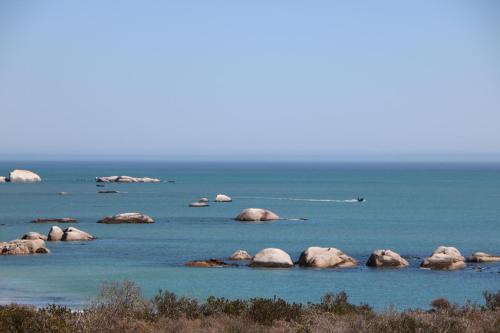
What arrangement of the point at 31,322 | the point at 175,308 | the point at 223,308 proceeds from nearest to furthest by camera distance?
the point at 31,322
the point at 175,308
the point at 223,308

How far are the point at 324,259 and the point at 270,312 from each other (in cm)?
3013

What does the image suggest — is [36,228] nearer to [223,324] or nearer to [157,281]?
[157,281]

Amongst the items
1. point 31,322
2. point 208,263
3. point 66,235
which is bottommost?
point 66,235

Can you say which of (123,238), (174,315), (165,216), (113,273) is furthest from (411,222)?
(174,315)

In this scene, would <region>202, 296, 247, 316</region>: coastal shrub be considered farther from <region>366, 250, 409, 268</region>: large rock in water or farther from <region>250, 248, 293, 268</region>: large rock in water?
<region>366, 250, 409, 268</region>: large rock in water

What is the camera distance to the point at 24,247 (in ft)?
220

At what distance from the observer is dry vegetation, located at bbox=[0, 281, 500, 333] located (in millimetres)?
23500

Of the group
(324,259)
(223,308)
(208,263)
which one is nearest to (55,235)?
(208,263)

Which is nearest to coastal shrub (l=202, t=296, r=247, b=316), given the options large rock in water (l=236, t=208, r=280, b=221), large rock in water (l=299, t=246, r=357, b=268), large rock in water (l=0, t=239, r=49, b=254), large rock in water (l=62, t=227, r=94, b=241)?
large rock in water (l=299, t=246, r=357, b=268)

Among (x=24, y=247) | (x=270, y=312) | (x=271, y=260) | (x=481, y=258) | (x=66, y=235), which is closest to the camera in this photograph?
(x=270, y=312)

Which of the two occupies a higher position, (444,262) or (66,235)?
(444,262)

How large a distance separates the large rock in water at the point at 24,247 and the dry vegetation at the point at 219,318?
3929cm

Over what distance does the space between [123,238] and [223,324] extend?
55.2 meters

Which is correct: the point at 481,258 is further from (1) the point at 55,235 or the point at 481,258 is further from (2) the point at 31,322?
(2) the point at 31,322
